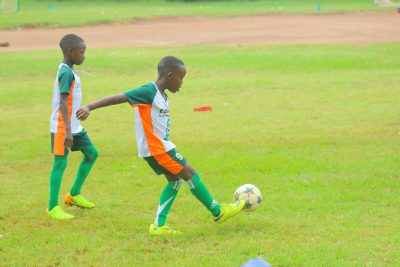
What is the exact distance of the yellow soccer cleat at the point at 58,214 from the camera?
23.8 feet

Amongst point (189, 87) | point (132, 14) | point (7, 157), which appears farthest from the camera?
point (132, 14)

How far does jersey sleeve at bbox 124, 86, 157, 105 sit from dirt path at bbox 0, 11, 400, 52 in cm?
1839

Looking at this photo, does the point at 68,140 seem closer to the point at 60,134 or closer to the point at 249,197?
the point at 60,134

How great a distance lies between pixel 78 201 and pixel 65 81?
1254mm

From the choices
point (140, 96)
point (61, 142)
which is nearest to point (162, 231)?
point (140, 96)

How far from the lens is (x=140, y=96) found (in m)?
6.50

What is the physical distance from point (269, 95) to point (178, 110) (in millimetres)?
2209

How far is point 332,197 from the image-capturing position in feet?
25.6

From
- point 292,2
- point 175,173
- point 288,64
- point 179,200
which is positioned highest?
point 175,173

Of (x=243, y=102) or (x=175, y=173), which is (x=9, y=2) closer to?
(x=243, y=102)

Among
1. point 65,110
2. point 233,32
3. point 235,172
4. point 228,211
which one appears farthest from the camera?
point 233,32

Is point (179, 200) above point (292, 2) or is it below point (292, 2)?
above

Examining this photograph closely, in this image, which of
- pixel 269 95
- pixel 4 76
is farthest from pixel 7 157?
pixel 4 76

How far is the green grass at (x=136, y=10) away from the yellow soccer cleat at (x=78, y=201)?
25521mm
